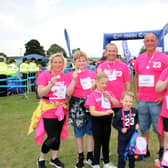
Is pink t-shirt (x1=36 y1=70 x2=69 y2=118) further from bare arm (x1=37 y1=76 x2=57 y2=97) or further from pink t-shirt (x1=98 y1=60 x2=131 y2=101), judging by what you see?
pink t-shirt (x1=98 y1=60 x2=131 y2=101)

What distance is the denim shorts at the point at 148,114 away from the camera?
2.90 metres

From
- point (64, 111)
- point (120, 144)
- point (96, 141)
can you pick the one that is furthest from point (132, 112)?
point (64, 111)

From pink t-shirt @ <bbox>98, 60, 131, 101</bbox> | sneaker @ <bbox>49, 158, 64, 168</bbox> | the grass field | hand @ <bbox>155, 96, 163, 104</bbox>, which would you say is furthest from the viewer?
the grass field

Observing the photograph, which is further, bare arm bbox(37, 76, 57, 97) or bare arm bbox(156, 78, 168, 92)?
bare arm bbox(37, 76, 57, 97)

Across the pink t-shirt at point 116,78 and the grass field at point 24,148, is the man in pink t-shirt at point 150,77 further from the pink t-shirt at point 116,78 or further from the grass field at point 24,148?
the grass field at point 24,148

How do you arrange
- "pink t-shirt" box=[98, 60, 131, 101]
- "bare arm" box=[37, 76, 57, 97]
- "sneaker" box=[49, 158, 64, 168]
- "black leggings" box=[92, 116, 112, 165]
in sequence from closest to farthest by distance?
1. "bare arm" box=[37, 76, 57, 97]
2. "black leggings" box=[92, 116, 112, 165]
3. "pink t-shirt" box=[98, 60, 131, 101]
4. "sneaker" box=[49, 158, 64, 168]

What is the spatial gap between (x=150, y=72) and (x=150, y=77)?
2.7 inches

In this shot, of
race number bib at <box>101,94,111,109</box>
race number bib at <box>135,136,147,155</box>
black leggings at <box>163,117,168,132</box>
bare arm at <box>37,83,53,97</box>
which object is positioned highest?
bare arm at <box>37,83,53,97</box>

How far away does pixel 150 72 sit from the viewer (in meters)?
2.86

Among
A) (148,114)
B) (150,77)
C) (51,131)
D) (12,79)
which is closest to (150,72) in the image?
(150,77)

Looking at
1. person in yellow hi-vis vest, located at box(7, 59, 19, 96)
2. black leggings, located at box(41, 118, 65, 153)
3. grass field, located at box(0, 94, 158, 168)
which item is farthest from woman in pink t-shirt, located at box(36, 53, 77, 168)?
person in yellow hi-vis vest, located at box(7, 59, 19, 96)

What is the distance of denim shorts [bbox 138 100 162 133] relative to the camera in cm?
290

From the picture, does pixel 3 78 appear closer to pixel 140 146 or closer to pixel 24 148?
pixel 24 148

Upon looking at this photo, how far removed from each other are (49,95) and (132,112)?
3.60 feet
